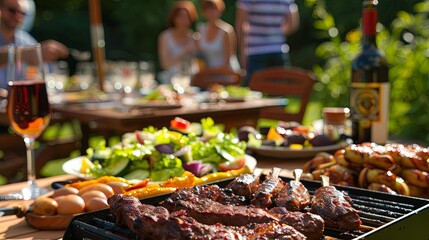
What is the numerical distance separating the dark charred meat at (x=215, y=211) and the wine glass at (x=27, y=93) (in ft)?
2.59

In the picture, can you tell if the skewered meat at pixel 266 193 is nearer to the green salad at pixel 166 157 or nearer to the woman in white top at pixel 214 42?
the green salad at pixel 166 157

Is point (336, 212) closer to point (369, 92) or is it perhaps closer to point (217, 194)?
point (217, 194)

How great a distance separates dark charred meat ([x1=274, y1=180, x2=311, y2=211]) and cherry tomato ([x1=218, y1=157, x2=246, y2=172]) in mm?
608

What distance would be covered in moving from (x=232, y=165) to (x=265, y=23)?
5.46 meters

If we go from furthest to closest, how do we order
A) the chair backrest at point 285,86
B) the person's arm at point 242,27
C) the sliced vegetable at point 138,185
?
the person's arm at point 242,27, the chair backrest at point 285,86, the sliced vegetable at point 138,185

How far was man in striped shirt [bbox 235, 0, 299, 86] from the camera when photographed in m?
7.26

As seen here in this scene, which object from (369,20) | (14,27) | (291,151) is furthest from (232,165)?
(14,27)

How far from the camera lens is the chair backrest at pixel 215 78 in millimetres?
6008

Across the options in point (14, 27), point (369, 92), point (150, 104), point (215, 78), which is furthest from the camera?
point (215, 78)

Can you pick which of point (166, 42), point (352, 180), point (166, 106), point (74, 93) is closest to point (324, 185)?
point (352, 180)

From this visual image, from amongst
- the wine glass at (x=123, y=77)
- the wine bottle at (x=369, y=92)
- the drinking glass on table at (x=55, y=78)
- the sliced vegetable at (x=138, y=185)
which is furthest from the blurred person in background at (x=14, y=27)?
the sliced vegetable at (x=138, y=185)

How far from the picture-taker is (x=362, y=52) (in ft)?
8.14

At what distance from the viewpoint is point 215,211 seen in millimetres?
1248

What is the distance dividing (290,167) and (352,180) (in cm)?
46
